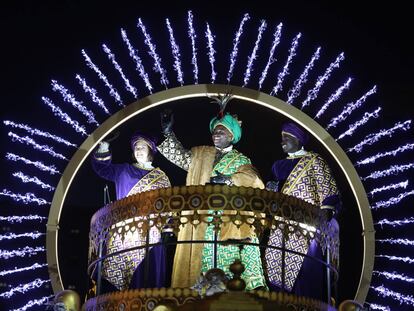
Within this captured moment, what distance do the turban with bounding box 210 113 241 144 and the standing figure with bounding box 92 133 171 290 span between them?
863 millimetres

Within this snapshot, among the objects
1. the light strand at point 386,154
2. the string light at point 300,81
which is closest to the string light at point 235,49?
the string light at point 300,81

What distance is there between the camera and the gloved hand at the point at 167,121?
36.6ft

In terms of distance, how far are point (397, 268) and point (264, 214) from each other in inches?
123

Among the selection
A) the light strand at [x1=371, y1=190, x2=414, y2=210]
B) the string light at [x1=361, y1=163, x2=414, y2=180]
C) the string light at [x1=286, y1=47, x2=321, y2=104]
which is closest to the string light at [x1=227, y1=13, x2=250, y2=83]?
the string light at [x1=286, y1=47, x2=321, y2=104]

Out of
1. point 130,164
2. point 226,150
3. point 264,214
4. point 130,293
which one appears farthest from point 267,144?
point 130,293

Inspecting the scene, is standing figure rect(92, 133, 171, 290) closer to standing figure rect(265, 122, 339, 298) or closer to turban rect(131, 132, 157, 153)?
turban rect(131, 132, 157, 153)

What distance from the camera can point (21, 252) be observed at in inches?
433

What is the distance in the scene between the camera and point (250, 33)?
1264 cm

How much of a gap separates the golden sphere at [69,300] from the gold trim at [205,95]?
0.67 metres

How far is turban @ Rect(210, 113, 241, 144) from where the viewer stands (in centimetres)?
1105

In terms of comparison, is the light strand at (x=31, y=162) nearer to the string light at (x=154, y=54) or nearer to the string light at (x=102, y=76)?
the string light at (x=102, y=76)

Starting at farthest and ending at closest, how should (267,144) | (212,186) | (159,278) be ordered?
1. (267,144)
2. (159,278)
3. (212,186)

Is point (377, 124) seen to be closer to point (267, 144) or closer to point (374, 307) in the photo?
point (267, 144)

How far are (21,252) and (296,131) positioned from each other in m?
3.89
